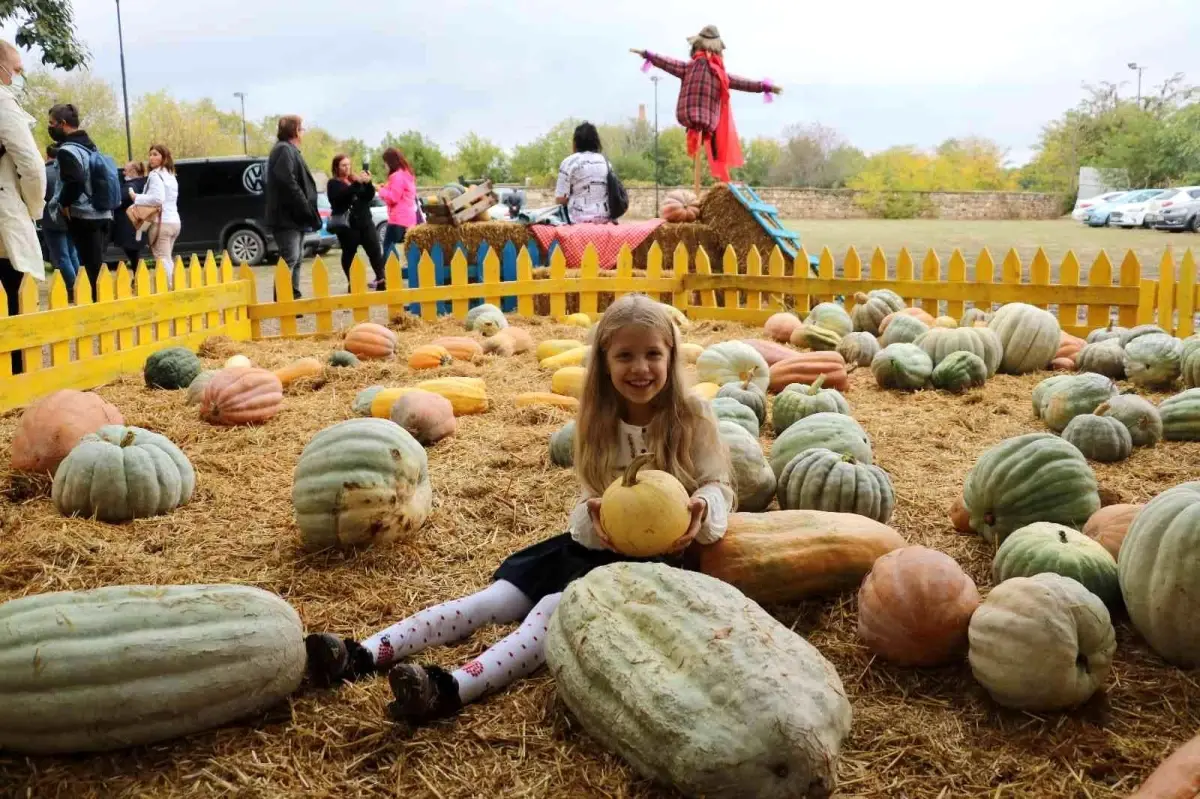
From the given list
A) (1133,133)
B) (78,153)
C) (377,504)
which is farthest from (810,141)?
(377,504)

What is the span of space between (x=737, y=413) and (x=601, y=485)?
5.27 feet

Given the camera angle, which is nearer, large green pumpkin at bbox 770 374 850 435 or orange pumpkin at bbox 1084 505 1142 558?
orange pumpkin at bbox 1084 505 1142 558

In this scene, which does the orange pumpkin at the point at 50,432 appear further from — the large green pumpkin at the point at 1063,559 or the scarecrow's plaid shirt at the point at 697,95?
the scarecrow's plaid shirt at the point at 697,95

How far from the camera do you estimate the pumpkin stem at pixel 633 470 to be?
8.79 ft

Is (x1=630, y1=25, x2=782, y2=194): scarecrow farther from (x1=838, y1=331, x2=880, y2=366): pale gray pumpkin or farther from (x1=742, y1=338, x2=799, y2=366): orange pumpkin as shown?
(x1=742, y1=338, x2=799, y2=366): orange pumpkin

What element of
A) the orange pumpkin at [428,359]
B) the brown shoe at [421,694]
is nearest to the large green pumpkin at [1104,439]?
the brown shoe at [421,694]

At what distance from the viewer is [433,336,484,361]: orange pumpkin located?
23.7 ft

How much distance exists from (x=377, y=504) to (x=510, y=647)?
1.00 meters

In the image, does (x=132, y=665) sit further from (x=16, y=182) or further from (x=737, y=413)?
(x=16, y=182)

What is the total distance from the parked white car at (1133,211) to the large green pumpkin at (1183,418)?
33.5m

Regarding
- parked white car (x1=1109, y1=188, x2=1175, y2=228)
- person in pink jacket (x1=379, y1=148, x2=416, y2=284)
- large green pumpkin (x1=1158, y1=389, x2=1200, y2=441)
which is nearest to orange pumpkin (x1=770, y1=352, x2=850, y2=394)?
large green pumpkin (x1=1158, y1=389, x2=1200, y2=441)

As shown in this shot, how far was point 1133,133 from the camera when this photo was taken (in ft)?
172

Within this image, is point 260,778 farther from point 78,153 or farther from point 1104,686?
point 78,153

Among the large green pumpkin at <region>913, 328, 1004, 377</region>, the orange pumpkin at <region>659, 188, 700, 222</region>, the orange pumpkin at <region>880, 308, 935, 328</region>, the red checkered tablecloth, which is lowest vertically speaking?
the large green pumpkin at <region>913, 328, 1004, 377</region>
